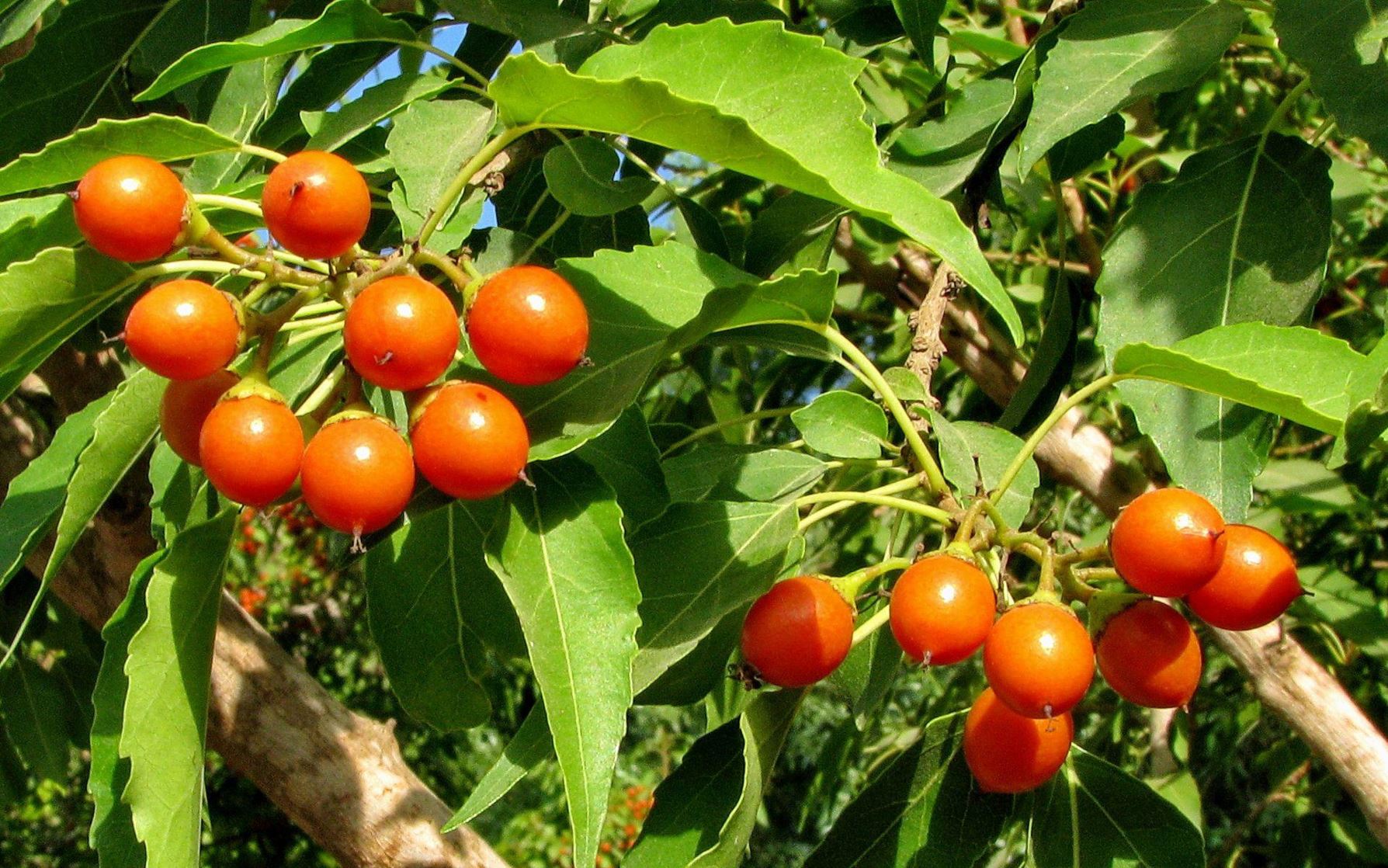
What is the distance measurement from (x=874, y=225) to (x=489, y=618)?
123 centimetres

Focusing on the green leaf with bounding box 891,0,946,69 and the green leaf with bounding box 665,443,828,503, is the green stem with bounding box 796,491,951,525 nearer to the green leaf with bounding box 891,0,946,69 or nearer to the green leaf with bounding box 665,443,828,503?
the green leaf with bounding box 665,443,828,503

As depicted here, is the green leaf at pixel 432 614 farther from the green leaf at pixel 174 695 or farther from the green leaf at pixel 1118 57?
the green leaf at pixel 1118 57

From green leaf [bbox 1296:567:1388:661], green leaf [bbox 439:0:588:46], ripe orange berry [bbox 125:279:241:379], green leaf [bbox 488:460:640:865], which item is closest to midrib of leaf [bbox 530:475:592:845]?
green leaf [bbox 488:460:640:865]

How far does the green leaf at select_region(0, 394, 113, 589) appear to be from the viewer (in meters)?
1.37

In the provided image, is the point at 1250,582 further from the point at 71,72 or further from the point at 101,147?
the point at 71,72

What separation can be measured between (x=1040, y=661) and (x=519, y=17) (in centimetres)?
100

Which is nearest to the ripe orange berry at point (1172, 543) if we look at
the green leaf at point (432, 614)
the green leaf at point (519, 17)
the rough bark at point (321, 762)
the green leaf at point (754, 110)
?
the green leaf at point (754, 110)

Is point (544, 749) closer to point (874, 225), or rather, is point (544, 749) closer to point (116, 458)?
point (116, 458)

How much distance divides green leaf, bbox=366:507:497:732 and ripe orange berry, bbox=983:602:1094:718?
704mm

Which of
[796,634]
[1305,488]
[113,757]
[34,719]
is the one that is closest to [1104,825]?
[796,634]

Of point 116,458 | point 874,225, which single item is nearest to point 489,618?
point 116,458

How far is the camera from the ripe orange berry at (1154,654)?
1.19m

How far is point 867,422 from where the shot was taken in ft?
4.88

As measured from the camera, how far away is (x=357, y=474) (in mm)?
1024
